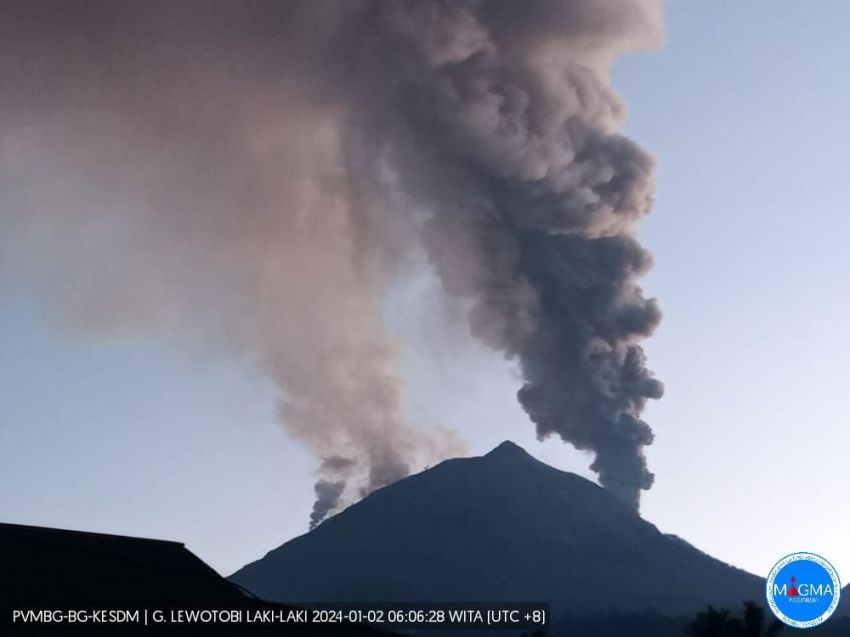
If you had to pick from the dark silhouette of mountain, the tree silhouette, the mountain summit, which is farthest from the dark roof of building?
the mountain summit

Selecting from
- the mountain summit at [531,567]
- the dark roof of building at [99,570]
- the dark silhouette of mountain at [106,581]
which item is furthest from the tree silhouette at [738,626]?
the mountain summit at [531,567]

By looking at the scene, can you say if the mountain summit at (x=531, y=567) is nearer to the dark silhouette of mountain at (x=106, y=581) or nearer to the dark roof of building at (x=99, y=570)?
the dark roof of building at (x=99, y=570)

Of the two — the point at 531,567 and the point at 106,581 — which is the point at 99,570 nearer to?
the point at 106,581

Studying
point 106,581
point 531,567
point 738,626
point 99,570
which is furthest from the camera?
point 531,567

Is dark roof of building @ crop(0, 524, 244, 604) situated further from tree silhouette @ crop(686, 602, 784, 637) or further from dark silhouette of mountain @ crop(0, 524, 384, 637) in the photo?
tree silhouette @ crop(686, 602, 784, 637)

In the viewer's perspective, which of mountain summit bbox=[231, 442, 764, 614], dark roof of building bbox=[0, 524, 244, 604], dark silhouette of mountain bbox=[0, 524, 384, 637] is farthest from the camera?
mountain summit bbox=[231, 442, 764, 614]

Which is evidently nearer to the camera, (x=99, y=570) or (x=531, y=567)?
(x=99, y=570)

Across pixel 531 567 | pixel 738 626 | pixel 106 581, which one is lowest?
pixel 106 581

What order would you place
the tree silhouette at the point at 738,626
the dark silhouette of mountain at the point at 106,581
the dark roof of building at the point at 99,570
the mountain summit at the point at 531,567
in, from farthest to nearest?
the mountain summit at the point at 531,567 → the tree silhouette at the point at 738,626 → the dark roof of building at the point at 99,570 → the dark silhouette of mountain at the point at 106,581

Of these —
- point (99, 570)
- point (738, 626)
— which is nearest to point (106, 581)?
point (99, 570)

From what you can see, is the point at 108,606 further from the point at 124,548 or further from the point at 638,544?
the point at 638,544

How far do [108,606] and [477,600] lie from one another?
146836 mm

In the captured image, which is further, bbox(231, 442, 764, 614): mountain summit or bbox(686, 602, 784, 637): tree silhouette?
bbox(231, 442, 764, 614): mountain summit

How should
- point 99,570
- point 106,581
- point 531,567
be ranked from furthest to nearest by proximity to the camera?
point 531,567 < point 99,570 < point 106,581
